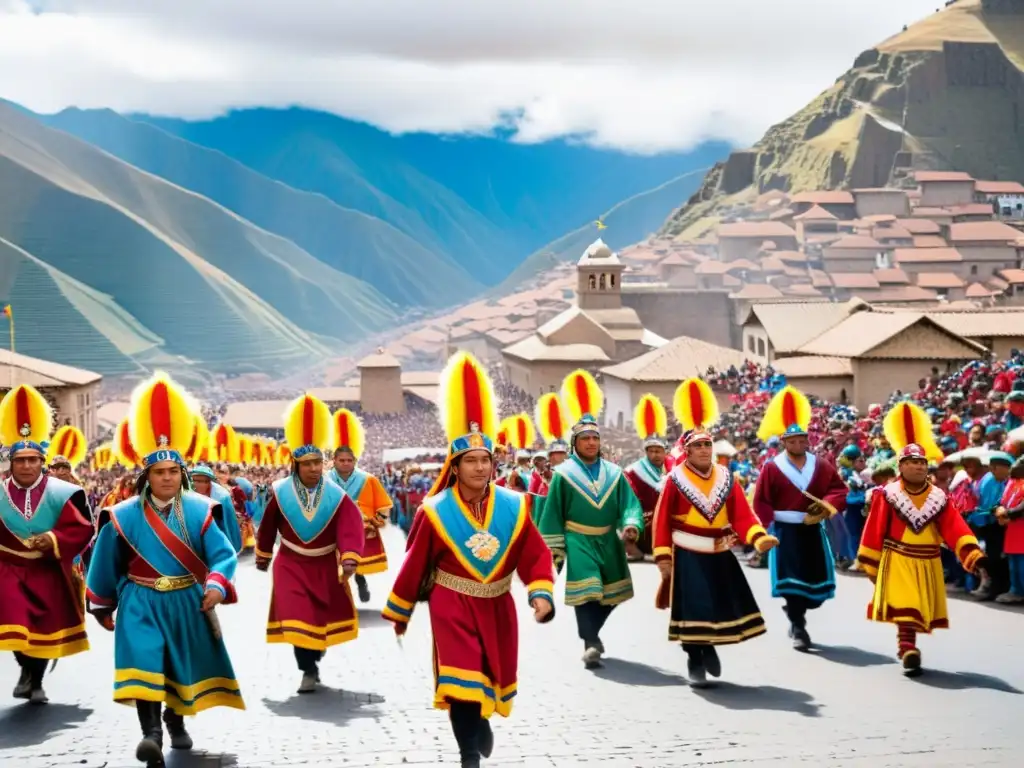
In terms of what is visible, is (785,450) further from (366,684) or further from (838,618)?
(366,684)

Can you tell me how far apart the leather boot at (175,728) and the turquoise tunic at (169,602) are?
223 mm

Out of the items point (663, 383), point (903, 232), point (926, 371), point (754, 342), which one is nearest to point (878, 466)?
point (926, 371)

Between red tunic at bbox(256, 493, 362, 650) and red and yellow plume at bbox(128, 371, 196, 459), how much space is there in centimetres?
188

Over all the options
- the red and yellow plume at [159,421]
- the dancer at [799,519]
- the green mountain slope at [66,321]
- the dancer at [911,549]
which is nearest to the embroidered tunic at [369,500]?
the dancer at [799,519]

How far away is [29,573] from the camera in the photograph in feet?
31.6

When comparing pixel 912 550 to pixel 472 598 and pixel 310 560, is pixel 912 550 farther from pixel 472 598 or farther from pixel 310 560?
pixel 472 598

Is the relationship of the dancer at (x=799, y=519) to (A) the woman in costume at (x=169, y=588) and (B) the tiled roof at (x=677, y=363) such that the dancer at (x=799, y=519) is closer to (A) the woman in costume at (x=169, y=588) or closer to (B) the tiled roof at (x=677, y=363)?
(A) the woman in costume at (x=169, y=588)

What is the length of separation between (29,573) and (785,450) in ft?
18.1

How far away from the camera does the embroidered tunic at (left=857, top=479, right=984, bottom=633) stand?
404 inches

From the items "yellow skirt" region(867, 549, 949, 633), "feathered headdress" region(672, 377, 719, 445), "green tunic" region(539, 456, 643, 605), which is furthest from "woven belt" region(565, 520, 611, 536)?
"feathered headdress" region(672, 377, 719, 445)

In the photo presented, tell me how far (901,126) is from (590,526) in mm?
135319

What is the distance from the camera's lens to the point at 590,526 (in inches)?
449

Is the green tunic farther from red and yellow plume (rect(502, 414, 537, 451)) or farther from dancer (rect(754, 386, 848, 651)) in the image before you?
red and yellow plume (rect(502, 414, 537, 451))

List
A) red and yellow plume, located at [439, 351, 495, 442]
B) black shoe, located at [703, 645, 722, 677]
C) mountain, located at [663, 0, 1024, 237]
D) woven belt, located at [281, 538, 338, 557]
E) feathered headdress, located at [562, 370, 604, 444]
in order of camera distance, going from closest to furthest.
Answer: red and yellow plume, located at [439, 351, 495, 442] < black shoe, located at [703, 645, 722, 677] < woven belt, located at [281, 538, 338, 557] < feathered headdress, located at [562, 370, 604, 444] < mountain, located at [663, 0, 1024, 237]
